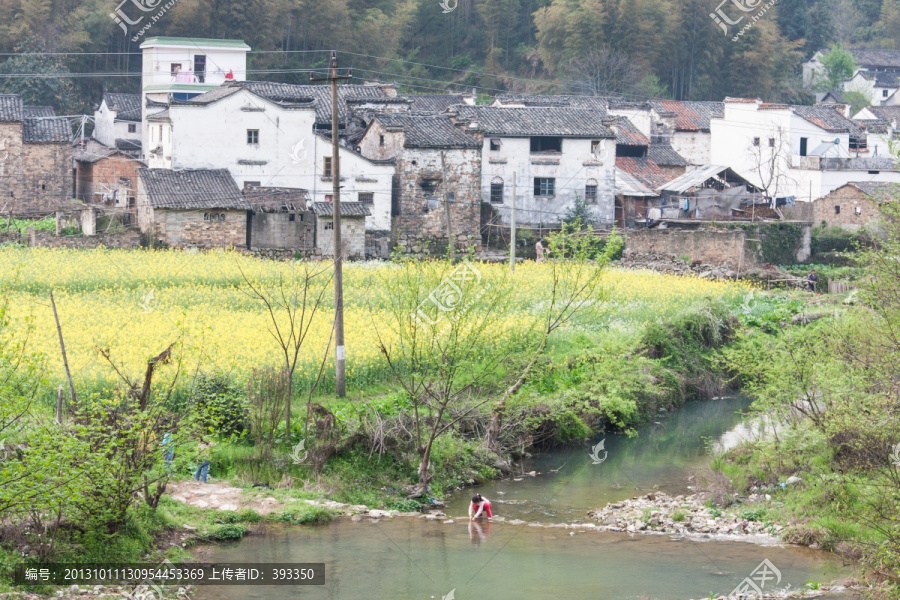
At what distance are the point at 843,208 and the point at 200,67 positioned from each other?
29029mm

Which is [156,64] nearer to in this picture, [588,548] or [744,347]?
[744,347]

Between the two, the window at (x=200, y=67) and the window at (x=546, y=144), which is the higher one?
the window at (x=200, y=67)

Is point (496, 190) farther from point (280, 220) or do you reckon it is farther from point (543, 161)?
point (280, 220)

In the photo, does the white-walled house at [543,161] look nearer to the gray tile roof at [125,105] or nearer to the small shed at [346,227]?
the small shed at [346,227]

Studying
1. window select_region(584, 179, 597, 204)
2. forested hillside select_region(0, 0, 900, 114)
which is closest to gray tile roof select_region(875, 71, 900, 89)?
forested hillside select_region(0, 0, 900, 114)

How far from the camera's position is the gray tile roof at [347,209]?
38.0m

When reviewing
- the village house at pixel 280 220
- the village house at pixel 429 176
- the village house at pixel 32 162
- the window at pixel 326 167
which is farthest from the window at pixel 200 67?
the village house at pixel 280 220

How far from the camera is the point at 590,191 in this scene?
4453 cm

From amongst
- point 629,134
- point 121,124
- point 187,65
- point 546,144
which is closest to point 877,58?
point 629,134

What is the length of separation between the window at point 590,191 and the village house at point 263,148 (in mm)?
8604

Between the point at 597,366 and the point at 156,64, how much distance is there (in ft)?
110

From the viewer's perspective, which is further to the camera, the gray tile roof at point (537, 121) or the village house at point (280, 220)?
the gray tile roof at point (537, 121)

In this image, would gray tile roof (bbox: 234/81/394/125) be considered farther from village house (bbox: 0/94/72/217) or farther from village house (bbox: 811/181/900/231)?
village house (bbox: 811/181/900/231)

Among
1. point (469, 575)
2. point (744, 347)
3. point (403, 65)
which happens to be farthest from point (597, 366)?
point (403, 65)
